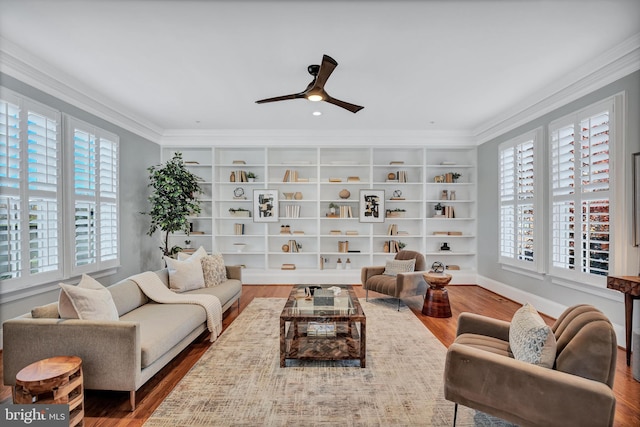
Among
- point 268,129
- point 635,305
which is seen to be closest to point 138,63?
point 268,129

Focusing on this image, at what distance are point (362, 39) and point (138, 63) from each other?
2.30 metres

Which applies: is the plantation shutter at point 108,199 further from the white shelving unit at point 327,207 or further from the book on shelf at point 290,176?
the book on shelf at point 290,176

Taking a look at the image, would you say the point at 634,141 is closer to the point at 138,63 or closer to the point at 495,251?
the point at 495,251

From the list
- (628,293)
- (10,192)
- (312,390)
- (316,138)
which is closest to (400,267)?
(628,293)

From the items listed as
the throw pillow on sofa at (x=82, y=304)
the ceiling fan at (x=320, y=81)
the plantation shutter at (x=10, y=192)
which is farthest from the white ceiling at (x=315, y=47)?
the throw pillow on sofa at (x=82, y=304)

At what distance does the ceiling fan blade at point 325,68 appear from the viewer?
255 centimetres

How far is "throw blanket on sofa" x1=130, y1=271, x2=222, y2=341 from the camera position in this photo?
321cm

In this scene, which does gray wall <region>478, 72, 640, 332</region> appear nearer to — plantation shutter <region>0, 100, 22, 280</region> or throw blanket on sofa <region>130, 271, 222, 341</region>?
throw blanket on sofa <region>130, 271, 222, 341</region>

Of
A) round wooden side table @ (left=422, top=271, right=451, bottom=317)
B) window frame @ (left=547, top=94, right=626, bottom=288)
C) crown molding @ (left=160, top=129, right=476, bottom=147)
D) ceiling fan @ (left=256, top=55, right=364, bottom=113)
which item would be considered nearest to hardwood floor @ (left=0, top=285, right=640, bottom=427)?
round wooden side table @ (left=422, top=271, right=451, bottom=317)

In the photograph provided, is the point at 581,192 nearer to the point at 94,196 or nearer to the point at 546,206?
the point at 546,206

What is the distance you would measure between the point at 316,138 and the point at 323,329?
12.3 ft

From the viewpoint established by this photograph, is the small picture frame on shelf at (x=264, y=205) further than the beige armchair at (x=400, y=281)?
Yes

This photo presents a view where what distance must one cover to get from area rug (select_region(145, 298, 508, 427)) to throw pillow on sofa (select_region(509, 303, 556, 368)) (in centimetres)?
58

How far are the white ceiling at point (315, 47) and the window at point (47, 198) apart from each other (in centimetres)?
58
